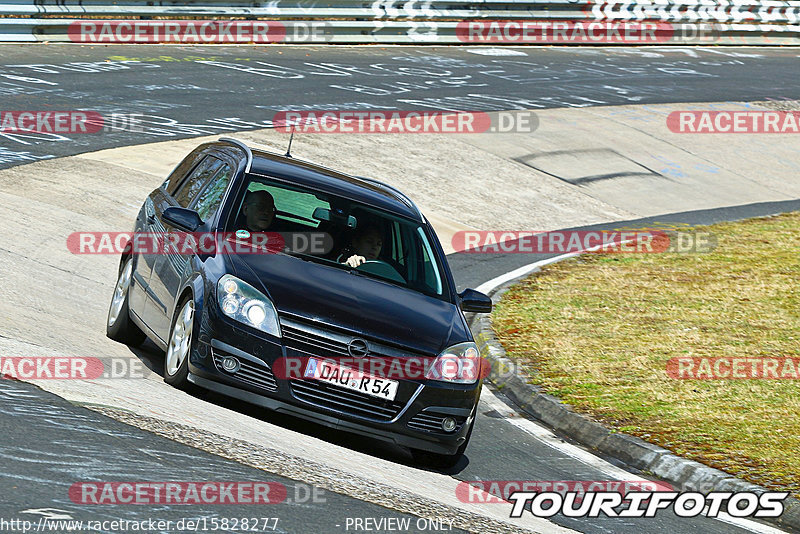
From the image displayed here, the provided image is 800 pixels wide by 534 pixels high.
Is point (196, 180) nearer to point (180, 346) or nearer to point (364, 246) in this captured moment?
point (364, 246)

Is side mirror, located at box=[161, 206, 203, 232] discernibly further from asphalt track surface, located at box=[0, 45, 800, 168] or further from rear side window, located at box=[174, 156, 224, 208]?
asphalt track surface, located at box=[0, 45, 800, 168]

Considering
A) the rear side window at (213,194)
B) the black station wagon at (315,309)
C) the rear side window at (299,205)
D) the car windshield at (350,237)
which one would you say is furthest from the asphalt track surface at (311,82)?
the car windshield at (350,237)

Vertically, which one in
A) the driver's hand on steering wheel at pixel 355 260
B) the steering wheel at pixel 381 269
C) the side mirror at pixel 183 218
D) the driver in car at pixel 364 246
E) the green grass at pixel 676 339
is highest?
the side mirror at pixel 183 218

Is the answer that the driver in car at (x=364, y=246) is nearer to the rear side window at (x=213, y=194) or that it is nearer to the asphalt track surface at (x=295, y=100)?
the rear side window at (x=213, y=194)

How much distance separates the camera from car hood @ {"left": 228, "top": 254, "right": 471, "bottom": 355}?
7.12 meters

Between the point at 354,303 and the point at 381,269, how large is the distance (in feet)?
2.87

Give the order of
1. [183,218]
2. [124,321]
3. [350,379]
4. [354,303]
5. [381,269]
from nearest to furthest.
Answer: [350,379] → [354,303] → [183,218] → [381,269] → [124,321]

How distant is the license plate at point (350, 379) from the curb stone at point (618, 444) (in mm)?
2118

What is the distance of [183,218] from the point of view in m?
7.89

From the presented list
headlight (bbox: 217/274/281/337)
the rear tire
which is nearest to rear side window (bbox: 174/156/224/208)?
the rear tire

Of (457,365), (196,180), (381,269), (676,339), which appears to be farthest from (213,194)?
(676,339)

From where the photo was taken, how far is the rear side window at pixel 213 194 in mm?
8344

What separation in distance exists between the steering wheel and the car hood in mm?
169

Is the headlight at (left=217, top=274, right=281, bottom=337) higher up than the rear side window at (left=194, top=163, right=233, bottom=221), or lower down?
lower down
